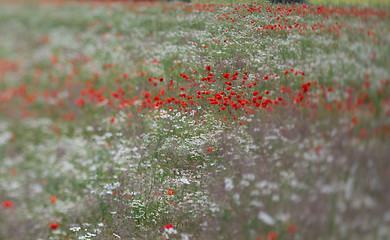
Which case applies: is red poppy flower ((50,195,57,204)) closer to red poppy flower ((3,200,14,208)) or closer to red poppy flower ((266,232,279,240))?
red poppy flower ((3,200,14,208))

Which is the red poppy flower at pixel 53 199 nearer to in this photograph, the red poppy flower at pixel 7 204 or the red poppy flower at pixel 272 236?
the red poppy flower at pixel 7 204

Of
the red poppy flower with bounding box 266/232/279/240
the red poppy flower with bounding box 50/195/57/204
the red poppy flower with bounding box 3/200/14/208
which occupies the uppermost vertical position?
the red poppy flower with bounding box 266/232/279/240

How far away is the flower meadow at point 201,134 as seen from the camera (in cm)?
276

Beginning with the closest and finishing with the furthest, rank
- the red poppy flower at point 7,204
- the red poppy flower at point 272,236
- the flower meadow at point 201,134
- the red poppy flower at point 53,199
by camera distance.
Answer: the red poppy flower at point 272,236 < the flower meadow at point 201,134 < the red poppy flower at point 7,204 < the red poppy flower at point 53,199

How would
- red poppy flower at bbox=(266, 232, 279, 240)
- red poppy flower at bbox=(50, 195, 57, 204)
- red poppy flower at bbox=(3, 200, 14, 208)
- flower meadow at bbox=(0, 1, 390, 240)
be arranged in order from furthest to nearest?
red poppy flower at bbox=(50, 195, 57, 204) → red poppy flower at bbox=(3, 200, 14, 208) → flower meadow at bbox=(0, 1, 390, 240) → red poppy flower at bbox=(266, 232, 279, 240)

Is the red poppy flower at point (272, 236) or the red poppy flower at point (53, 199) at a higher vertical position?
the red poppy flower at point (272, 236)

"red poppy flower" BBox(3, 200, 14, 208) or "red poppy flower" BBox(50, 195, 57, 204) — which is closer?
"red poppy flower" BBox(3, 200, 14, 208)

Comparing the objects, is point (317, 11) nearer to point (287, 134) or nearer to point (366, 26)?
point (366, 26)

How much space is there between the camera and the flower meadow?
9.04ft

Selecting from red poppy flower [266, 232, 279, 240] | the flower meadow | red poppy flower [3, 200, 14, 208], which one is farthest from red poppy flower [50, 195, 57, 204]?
red poppy flower [266, 232, 279, 240]

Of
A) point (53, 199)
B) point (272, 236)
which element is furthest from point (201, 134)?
point (272, 236)

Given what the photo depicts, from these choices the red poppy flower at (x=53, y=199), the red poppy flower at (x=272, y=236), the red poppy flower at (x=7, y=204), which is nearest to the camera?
the red poppy flower at (x=272, y=236)

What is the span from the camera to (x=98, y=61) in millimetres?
6961

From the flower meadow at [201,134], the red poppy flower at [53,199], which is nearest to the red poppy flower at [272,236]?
the flower meadow at [201,134]
